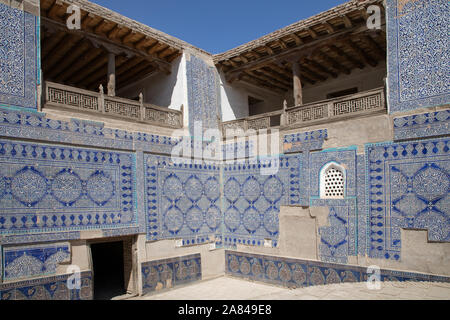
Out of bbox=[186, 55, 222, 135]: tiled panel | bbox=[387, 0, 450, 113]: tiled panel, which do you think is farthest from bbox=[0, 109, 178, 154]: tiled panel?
bbox=[387, 0, 450, 113]: tiled panel

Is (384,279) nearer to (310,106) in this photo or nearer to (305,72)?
(310,106)

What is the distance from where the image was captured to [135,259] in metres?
7.02

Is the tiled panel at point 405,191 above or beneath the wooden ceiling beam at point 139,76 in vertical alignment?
beneath

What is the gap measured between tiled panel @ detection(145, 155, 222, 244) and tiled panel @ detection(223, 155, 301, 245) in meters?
0.32

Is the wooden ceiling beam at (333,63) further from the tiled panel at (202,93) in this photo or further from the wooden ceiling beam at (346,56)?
the tiled panel at (202,93)

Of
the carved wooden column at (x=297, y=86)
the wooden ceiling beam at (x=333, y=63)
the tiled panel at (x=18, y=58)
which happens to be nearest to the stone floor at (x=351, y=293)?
the carved wooden column at (x=297, y=86)

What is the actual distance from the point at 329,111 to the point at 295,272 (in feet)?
11.0

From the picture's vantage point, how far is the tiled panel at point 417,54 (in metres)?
5.69

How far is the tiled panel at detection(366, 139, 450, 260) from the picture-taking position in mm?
5582

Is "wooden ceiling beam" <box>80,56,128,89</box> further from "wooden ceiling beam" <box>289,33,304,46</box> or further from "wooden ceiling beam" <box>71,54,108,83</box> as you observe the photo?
"wooden ceiling beam" <box>289,33,304,46</box>

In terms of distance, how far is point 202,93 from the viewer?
862 cm

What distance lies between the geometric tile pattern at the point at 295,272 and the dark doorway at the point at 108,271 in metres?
2.63

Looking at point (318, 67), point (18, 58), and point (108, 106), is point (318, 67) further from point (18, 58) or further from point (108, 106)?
point (18, 58)

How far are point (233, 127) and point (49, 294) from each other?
17.4 ft
